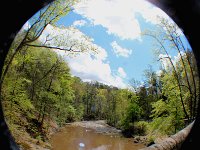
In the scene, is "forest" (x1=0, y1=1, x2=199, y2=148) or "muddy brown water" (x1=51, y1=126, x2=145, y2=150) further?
"muddy brown water" (x1=51, y1=126, x2=145, y2=150)

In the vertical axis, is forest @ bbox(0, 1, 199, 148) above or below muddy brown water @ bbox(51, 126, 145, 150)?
above

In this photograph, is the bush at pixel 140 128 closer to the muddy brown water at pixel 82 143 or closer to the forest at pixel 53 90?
the forest at pixel 53 90

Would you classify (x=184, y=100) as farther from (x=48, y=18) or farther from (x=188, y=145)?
(x=188, y=145)

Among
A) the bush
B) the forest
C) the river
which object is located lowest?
the river

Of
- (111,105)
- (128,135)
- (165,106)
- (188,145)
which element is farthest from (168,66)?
(111,105)

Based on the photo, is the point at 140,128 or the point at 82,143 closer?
the point at 82,143

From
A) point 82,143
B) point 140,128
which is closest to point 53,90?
point 82,143

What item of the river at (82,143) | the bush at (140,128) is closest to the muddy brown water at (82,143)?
the river at (82,143)

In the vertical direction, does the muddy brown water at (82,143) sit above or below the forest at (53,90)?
below

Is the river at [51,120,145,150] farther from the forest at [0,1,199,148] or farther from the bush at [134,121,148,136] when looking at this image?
the bush at [134,121,148,136]

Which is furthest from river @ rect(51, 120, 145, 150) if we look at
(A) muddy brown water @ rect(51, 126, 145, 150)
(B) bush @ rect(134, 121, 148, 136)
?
(B) bush @ rect(134, 121, 148, 136)

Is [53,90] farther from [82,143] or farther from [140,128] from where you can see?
[140,128]

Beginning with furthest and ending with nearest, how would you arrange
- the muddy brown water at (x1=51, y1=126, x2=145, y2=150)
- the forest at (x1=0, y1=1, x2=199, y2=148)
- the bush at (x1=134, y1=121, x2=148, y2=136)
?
1. the bush at (x1=134, y1=121, x2=148, y2=136)
2. the muddy brown water at (x1=51, y1=126, x2=145, y2=150)
3. the forest at (x1=0, y1=1, x2=199, y2=148)

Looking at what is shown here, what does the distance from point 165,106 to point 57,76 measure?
48.3ft
